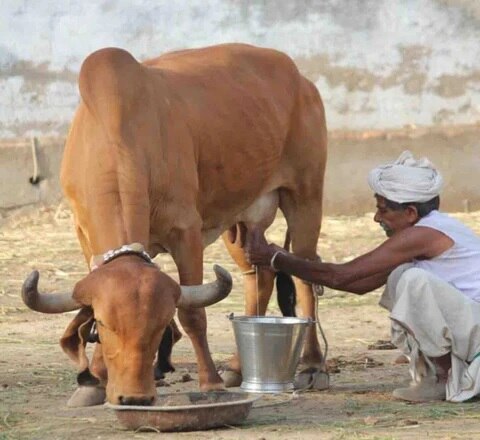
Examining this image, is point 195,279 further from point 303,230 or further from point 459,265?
point 303,230

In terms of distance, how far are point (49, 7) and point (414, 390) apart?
27.5ft

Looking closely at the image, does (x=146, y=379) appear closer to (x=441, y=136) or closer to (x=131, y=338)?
(x=131, y=338)

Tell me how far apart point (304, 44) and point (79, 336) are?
8672mm

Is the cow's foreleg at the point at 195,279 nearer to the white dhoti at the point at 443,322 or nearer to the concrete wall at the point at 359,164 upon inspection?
the white dhoti at the point at 443,322

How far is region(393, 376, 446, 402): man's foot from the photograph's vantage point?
6.88 meters

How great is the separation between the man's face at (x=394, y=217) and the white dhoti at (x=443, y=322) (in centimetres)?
30

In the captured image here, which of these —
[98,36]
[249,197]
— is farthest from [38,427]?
[98,36]

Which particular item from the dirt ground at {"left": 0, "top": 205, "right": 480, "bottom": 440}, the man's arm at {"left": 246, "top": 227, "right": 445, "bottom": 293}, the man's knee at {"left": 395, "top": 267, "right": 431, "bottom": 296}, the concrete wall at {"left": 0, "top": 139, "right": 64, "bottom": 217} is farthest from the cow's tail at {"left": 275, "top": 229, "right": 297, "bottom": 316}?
the concrete wall at {"left": 0, "top": 139, "right": 64, "bottom": 217}

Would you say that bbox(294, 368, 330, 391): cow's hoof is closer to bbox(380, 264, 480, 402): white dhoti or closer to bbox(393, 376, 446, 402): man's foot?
bbox(393, 376, 446, 402): man's foot

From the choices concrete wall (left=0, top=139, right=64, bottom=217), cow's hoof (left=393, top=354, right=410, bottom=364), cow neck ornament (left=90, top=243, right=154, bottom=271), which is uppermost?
cow neck ornament (left=90, top=243, right=154, bottom=271)

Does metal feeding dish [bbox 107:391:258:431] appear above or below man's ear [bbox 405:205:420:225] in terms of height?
below

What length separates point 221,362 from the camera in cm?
838

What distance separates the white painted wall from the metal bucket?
7661mm

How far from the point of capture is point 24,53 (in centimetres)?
1435
